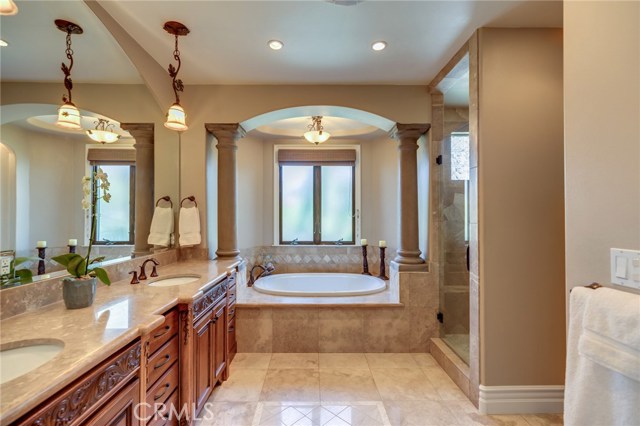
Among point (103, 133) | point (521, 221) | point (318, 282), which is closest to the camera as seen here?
point (103, 133)

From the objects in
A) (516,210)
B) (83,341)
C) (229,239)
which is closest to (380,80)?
(516,210)

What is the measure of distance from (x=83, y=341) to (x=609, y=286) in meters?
1.81

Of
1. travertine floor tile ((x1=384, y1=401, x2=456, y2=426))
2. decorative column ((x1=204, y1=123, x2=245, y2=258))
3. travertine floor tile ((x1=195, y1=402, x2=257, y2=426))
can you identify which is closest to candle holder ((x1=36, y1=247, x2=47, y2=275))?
travertine floor tile ((x1=195, y1=402, x2=257, y2=426))

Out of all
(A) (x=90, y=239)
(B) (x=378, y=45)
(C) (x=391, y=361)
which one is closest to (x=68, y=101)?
(A) (x=90, y=239)

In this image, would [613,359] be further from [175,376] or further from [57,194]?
[57,194]

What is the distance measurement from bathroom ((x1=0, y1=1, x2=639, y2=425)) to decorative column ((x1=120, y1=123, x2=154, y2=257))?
0.02m

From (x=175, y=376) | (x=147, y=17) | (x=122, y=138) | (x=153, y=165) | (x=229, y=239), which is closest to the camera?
(x=175, y=376)

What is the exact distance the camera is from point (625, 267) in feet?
2.82

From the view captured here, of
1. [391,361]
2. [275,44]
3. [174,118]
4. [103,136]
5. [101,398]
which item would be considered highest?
[275,44]

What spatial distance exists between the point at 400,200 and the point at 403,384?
1.67m

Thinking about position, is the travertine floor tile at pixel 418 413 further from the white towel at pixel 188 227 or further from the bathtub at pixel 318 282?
the white towel at pixel 188 227

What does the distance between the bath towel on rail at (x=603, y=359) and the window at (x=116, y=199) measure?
2319 mm

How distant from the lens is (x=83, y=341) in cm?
91

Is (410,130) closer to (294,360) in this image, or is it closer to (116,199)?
(294,360)
